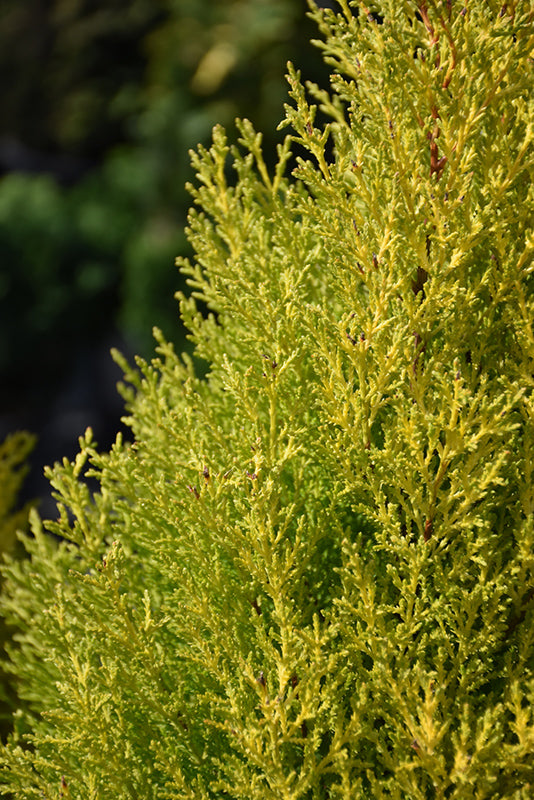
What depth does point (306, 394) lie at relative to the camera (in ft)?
8.84

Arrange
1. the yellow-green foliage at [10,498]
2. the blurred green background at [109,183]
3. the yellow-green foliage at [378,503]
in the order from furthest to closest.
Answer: the blurred green background at [109,183] → the yellow-green foliage at [10,498] → the yellow-green foliage at [378,503]

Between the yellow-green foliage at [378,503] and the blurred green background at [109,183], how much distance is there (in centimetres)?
1161

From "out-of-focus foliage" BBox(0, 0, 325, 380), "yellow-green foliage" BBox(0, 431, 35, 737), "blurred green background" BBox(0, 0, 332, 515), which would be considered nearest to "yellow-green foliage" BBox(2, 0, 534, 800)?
"yellow-green foliage" BBox(0, 431, 35, 737)

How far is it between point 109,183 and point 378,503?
59.9 feet

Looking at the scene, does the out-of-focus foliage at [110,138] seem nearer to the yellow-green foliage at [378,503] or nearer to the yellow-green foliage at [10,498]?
the yellow-green foliage at [10,498]

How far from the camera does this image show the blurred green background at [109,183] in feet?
48.4

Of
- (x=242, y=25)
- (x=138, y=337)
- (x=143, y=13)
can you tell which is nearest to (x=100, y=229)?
(x=138, y=337)

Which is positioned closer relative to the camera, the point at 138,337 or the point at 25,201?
the point at 138,337

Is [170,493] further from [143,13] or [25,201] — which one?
[143,13]

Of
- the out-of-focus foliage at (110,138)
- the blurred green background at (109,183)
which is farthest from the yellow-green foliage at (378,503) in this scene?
the out-of-focus foliage at (110,138)

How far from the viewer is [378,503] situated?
2.39 meters

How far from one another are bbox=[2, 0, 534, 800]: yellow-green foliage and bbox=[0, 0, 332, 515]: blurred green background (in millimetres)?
11612

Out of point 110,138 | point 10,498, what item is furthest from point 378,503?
point 110,138

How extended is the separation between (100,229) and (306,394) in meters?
15.7
